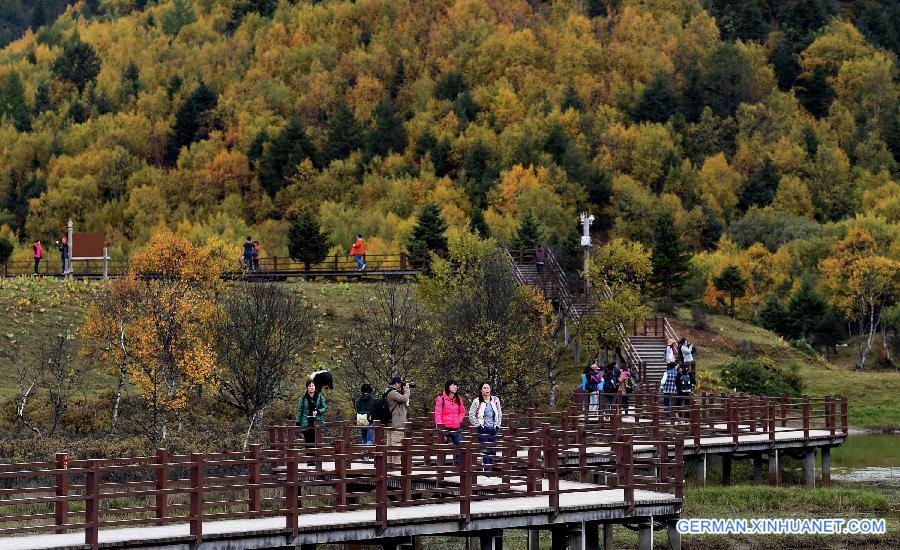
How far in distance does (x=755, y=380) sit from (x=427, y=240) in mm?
24920

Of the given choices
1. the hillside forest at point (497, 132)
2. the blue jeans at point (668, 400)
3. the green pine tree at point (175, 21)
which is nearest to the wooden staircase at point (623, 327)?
the blue jeans at point (668, 400)

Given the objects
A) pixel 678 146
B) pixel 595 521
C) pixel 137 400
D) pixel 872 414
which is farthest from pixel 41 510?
pixel 678 146

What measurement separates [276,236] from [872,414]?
232 ft

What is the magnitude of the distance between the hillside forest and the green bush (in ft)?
96.1

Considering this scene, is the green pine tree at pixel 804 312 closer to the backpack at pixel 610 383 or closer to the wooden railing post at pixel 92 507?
the backpack at pixel 610 383

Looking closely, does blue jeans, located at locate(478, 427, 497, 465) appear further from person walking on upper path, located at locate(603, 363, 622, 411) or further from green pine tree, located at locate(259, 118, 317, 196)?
green pine tree, located at locate(259, 118, 317, 196)

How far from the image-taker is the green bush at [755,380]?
184 feet

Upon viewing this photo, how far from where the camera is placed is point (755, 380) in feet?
186

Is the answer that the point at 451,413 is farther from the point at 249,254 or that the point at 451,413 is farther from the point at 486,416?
the point at 249,254

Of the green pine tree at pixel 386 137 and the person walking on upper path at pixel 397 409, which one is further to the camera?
the green pine tree at pixel 386 137

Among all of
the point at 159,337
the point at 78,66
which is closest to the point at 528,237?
the point at 159,337

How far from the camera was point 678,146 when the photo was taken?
14962cm

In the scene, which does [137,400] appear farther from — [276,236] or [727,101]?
[727,101]

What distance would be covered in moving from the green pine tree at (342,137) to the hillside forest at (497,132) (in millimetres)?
235
